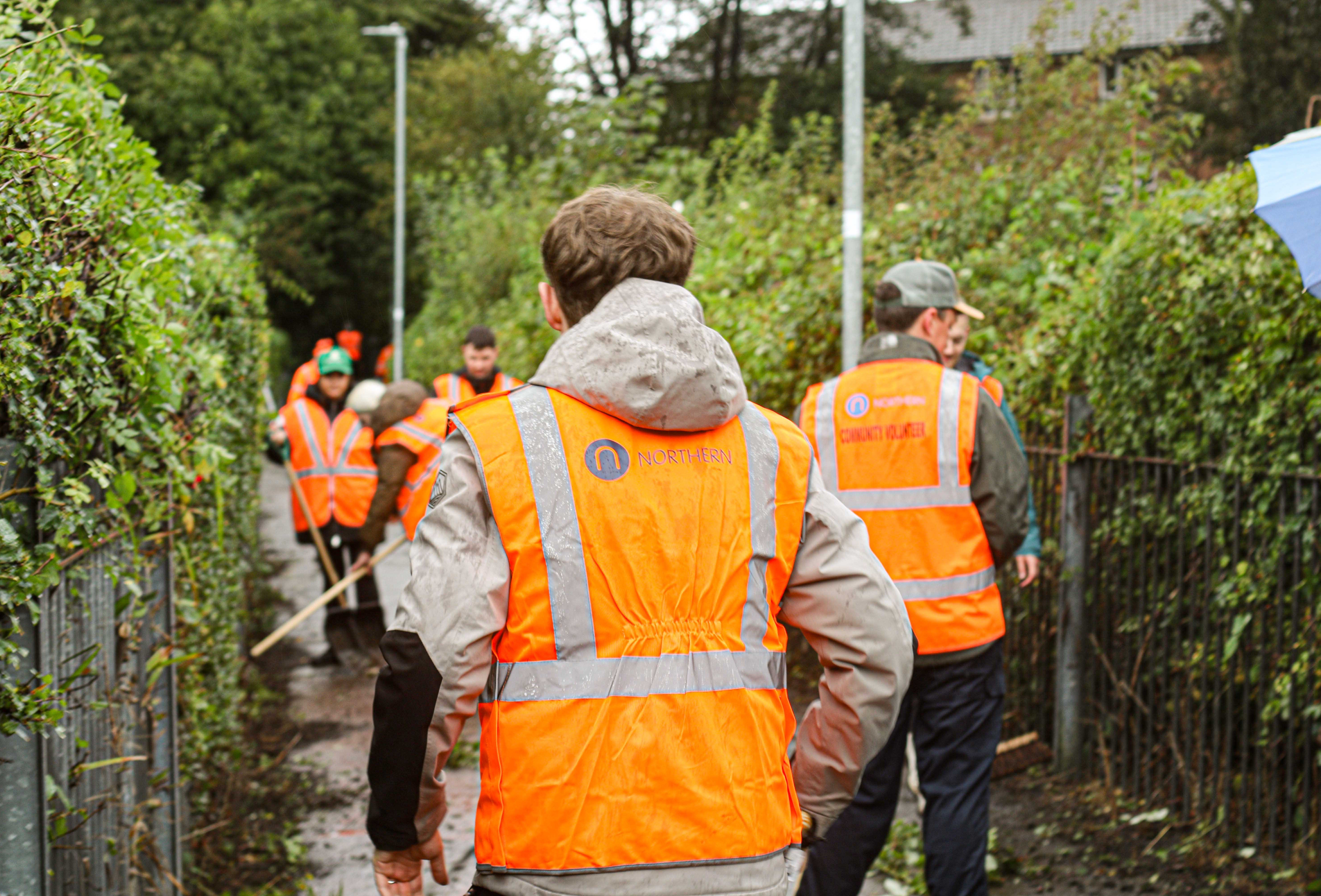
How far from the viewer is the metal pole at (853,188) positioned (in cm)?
585

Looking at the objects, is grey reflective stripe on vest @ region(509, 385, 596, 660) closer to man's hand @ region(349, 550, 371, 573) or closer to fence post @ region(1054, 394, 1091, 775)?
fence post @ region(1054, 394, 1091, 775)

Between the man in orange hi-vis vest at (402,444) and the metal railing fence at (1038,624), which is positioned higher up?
the man in orange hi-vis vest at (402,444)

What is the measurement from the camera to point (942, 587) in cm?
386

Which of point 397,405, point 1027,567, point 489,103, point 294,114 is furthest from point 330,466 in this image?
point 294,114

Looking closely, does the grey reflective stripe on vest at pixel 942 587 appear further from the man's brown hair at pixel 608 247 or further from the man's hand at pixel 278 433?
the man's hand at pixel 278 433

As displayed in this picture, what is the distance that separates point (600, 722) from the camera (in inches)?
80.8

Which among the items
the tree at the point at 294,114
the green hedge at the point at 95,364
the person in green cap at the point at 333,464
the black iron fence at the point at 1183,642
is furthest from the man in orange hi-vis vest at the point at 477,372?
the tree at the point at 294,114

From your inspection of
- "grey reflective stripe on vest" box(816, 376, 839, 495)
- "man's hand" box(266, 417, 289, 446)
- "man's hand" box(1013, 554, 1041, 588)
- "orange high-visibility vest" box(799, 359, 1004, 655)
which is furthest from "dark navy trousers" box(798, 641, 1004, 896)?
"man's hand" box(266, 417, 289, 446)

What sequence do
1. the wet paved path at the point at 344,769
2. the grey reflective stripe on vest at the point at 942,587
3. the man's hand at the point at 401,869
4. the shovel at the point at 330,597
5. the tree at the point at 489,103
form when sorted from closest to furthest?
the man's hand at the point at 401,869, the grey reflective stripe on vest at the point at 942,587, the wet paved path at the point at 344,769, the shovel at the point at 330,597, the tree at the point at 489,103

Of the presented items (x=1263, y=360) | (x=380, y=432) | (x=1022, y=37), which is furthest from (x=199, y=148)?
(x=1022, y=37)

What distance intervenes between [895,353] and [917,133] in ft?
21.5

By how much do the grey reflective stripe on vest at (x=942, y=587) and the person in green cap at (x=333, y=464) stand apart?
5378 millimetres

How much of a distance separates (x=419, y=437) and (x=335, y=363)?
5.47 ft

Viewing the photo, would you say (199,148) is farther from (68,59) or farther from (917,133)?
(917,133)
